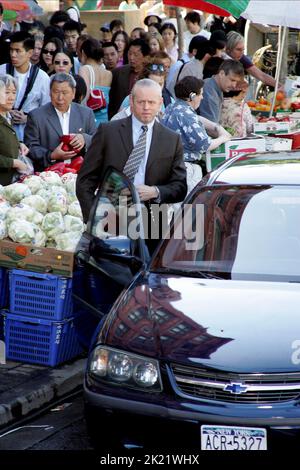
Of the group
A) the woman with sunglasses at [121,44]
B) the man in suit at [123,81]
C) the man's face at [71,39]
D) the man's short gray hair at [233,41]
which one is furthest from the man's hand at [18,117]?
the man's short gray hair at [233,41]

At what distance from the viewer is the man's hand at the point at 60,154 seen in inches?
416

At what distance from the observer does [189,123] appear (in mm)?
10945

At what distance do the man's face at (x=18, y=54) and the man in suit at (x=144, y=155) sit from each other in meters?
4.05

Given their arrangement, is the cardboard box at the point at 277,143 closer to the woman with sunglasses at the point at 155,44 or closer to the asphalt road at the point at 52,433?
the woman with sunglasses at the point at 155,44

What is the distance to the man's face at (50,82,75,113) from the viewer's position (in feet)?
35.5

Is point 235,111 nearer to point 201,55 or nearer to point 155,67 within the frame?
point 155,67

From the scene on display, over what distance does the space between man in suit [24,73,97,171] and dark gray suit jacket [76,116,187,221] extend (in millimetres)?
2128

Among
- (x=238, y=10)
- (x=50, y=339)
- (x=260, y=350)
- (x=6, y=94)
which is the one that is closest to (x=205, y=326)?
(x=260, y=350)

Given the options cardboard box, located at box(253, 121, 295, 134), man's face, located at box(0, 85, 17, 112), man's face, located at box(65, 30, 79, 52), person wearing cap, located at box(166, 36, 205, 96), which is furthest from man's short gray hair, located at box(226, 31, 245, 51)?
man's face, located at box(0, 85, 17, 112)

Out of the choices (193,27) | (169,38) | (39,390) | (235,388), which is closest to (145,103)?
(39,390)

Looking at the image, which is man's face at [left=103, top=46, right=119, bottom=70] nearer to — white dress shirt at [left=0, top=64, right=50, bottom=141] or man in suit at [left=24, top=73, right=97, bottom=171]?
white dress shirt at [left=0, top=64, right=50, bottom=141]

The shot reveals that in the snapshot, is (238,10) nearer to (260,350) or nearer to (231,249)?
(231,249)

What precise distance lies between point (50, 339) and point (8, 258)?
2.31 feet

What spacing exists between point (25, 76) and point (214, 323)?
7.15m
